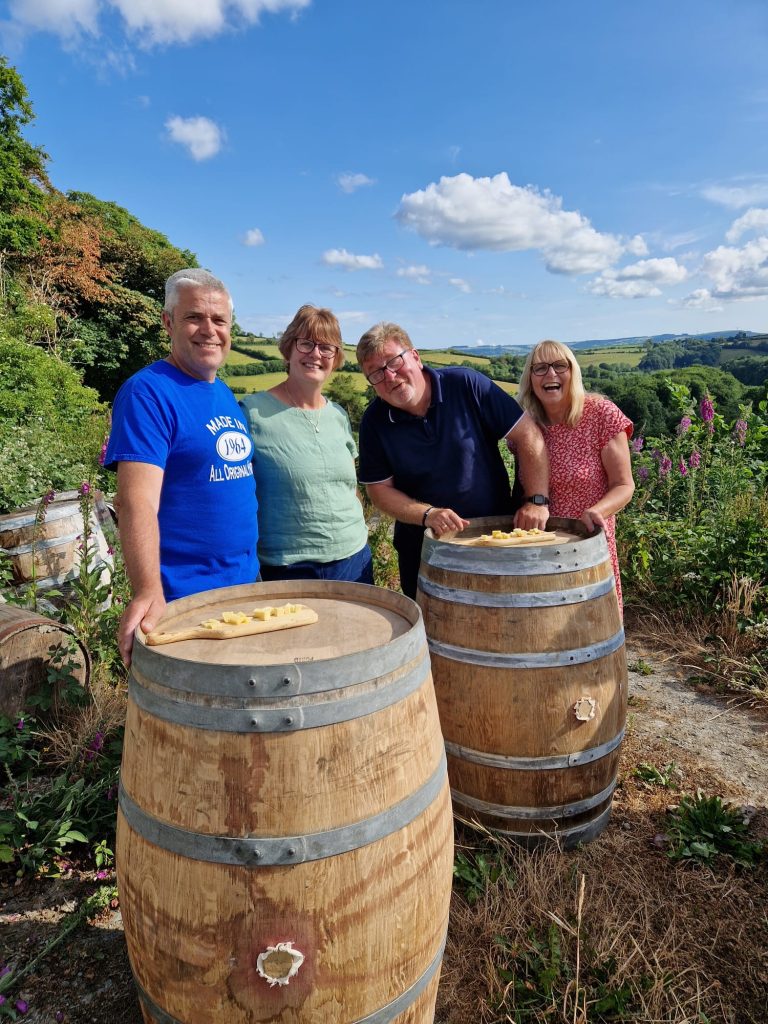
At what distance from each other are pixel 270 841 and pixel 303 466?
1.65 m

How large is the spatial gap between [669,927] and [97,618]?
11.1 feet

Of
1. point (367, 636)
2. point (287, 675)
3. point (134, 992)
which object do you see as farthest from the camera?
point (134, 992)

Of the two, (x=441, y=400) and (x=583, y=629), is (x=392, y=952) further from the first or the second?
(x=441, y=400)

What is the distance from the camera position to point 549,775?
2.43 m

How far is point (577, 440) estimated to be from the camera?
3.11m

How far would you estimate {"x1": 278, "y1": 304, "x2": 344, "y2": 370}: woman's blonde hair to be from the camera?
2.73m

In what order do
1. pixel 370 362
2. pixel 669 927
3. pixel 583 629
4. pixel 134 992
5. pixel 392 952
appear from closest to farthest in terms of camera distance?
pixel 392 952 → pixel 134 992 → pixel 669 927 → pixel 583 629 → pixel 370 362

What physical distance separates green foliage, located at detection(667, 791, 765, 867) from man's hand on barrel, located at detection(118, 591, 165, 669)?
2337mm

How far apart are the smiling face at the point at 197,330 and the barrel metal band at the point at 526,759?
5.70 feet

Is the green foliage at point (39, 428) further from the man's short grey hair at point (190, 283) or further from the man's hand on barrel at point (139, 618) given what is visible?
the man's hand on barrel at point (139, 618)

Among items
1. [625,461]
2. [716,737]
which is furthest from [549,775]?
[716,737]

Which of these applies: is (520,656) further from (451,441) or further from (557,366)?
(557,366)

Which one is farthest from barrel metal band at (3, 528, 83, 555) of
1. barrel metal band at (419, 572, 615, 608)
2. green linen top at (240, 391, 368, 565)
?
barrel metal band at (419, 572, 615, 608)

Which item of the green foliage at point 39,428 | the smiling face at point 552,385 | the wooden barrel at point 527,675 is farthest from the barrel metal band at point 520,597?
the green foliage at point 39,428
